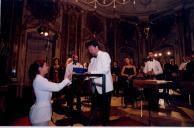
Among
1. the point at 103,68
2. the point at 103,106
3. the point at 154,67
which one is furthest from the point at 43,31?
the point at 103,106

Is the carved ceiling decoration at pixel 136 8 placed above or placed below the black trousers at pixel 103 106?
above

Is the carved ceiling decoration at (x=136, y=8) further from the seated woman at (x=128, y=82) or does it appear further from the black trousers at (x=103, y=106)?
the black trousers at (x=103, y=106)

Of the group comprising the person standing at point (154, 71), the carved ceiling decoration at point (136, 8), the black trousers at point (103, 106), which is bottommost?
the black trousers at point (103, 106)

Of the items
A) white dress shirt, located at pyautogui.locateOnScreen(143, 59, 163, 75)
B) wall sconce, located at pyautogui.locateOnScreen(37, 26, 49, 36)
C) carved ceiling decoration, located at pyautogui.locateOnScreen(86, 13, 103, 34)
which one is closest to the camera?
white dress shirt, located at pyautogui.locateOnScreen(143, 59, 163, 75)

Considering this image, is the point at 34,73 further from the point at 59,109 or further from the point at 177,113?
the point at 177,113

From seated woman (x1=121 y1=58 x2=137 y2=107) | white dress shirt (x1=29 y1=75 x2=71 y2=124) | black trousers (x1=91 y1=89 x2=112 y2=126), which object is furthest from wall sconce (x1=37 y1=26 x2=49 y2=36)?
white dress shirt (x1=29 y1=75 x2=71 y2=124)

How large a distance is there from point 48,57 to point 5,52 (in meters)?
1.13

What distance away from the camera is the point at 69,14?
6141mm

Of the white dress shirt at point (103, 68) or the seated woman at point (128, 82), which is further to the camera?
the seated woman at point (128, 82)

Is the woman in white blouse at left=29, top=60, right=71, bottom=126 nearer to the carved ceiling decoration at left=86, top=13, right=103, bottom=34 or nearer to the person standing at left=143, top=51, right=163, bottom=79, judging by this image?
the person standing at left=143, top=51, right=163, bottom=79

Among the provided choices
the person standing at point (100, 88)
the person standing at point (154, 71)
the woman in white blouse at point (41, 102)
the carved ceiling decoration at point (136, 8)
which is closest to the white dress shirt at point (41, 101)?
the woman in white blouse at point (41, 102)

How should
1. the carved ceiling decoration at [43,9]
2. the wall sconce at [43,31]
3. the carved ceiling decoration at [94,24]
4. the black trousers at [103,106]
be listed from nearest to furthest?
1. the black trousers at [103,106]
2. the carved ceiling decoration at [43,9]
3. the wall sconce at [43,31]
4. the carved ceiling decoration at [94,24]

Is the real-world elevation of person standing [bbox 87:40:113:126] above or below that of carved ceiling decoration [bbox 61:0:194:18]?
below

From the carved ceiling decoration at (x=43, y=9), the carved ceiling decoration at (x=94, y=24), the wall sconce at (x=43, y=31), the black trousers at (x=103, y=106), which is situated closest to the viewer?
the black trousers at (x=103, y=106)
